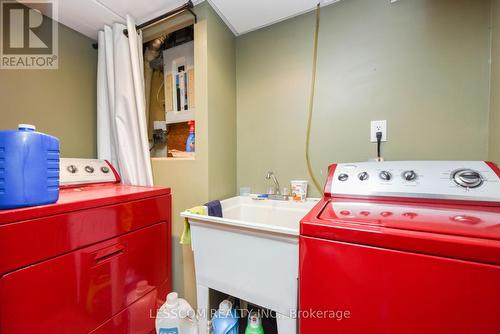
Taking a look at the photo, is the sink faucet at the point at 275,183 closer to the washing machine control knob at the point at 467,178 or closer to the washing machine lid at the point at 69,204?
the washing machine lid at the point at 69,204

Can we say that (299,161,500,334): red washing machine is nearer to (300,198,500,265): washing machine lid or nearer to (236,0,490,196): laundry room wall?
(300,198,500,265): washing machine lid

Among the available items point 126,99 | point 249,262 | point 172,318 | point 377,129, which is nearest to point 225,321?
point 172,318

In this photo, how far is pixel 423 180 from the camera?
80 centimetres

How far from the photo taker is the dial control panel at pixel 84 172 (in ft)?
3.76

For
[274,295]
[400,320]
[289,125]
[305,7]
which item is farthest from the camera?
[289,125]

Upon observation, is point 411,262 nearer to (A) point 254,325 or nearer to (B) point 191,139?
(A) point 254,325

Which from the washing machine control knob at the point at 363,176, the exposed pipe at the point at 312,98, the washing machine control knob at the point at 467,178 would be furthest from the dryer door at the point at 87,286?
the washing machine control knob at the point at 467,178

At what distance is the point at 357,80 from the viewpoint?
4.03ft

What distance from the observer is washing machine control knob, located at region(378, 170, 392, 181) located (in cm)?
86

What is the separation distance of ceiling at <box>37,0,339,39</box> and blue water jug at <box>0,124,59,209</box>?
1.02 meters

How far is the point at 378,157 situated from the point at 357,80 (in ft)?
1.63

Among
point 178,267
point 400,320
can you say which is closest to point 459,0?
point 400,320

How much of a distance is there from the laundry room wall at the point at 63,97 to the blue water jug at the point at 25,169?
2.50ft

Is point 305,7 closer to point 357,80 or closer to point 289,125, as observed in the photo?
point 357,80
